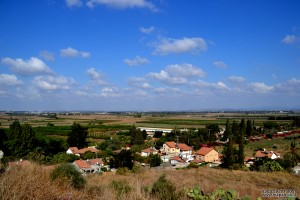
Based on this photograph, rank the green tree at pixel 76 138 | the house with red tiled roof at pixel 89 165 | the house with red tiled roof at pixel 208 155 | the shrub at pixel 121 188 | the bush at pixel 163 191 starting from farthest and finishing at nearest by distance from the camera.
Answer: the green tree at pixel 76 138 → the house with red tiled roof at pixel 208 155 → the house with red tiled roof at pixel 89 165 → the bush at pixel 163 191 → the shrub at pixel 121 188

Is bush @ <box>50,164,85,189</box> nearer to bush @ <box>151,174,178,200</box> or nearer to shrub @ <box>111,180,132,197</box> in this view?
shrub @ <box>111,180,132,197</box>

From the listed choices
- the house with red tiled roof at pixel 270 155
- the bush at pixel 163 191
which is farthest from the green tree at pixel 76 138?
the bush at pixel 163 191

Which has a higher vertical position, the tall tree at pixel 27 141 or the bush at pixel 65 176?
the bush at pixel 65 176

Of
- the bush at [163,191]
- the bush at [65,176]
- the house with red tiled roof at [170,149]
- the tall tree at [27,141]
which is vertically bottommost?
the house with red tiled roof at [170,149]

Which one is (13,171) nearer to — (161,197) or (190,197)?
(161,197)

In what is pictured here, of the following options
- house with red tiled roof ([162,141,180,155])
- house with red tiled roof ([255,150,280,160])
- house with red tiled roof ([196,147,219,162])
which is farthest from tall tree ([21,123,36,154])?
house with red tiled roof ([255,150,280,160])

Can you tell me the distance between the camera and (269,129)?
84375mm

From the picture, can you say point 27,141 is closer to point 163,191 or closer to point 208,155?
point 208,155

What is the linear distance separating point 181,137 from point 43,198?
2443 inches

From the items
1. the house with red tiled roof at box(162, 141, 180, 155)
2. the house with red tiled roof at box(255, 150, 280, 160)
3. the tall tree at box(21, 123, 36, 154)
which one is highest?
the tall tree at box(21, 123, 36, 154)

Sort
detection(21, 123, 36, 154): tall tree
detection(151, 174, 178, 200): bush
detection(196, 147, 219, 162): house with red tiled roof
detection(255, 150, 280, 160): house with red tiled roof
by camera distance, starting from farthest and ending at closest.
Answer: detection(196, 147, 219, 162): house with red tiled roof
detection(21, 123, 36, 154): tall tree
detection(255, 150, 280, 160): house with red tiled roof
detection(151, 174, 178, 200): bush

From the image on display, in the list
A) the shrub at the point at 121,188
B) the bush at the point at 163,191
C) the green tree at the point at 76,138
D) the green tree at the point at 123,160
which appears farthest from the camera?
the green tree at the point at 76,138

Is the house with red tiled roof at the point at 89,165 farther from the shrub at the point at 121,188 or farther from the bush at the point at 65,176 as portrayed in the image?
the shrub at the point at 121,188

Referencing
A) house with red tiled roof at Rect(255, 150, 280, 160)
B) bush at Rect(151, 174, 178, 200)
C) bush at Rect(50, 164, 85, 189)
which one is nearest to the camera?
bush at Rect(50, 164, 85, 189)
